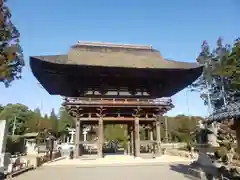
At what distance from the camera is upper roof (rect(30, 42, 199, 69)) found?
17.9 m

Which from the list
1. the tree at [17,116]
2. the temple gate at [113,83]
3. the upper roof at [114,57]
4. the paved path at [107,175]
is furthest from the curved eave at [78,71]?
the tree at [17,116]

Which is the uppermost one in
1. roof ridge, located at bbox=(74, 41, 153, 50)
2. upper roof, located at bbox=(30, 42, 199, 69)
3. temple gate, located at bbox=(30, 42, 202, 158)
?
roof ridge, located at bbox=(74, 41, 153, 50)

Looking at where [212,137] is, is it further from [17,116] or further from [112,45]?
[17,116]

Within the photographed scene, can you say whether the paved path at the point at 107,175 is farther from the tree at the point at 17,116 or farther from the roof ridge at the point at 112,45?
the tree at the point at 17,116

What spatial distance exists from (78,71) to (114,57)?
13.8ft

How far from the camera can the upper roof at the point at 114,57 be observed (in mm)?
17906

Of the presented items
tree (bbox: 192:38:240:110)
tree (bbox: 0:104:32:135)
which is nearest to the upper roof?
tree (bbox: 192:38:240:110)

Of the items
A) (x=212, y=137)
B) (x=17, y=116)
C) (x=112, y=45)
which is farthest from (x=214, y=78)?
(x=17, y=116)

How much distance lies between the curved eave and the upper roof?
290mm

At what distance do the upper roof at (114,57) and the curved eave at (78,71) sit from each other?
0.95 ft

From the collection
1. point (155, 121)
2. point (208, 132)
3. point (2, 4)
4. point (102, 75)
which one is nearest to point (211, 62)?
point (155, 121)

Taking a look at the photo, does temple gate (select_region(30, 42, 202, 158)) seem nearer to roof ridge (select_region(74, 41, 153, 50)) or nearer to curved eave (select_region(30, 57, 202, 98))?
curved eave (select_region(30, 57, 202, 98))

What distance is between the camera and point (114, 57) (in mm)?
20281

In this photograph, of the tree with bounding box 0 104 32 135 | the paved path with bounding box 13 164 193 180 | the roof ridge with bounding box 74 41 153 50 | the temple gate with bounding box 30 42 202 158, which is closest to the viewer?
the paved path with bounding box 13 164 193 180
